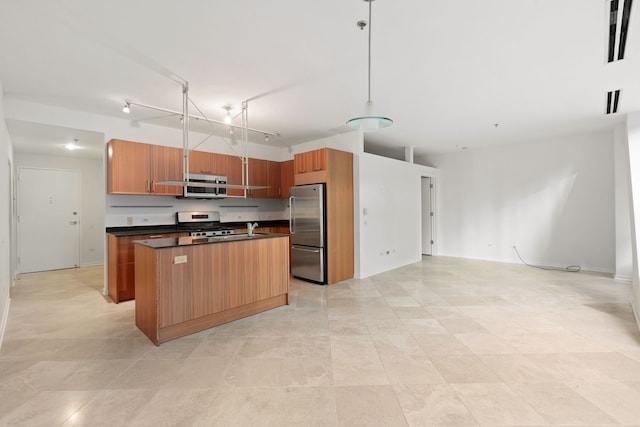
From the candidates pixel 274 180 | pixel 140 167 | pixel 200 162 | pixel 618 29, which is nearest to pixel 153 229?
pixel 140 167

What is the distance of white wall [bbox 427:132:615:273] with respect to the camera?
220 inches

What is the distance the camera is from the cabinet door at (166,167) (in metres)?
4.58

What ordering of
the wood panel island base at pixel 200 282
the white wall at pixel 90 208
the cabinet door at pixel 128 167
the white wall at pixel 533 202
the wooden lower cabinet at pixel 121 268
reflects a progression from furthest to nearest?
the white wall at pixel 90 208, the white wall at pixel 533 202, the cabinet door at pixel 128 167, the wooden lower cabinet at pixel 121 268, the wood panel island base at pixel 200 282

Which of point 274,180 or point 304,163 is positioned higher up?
point 304,163

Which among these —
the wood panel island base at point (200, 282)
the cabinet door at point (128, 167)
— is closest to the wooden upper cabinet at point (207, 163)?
the cabinet door at point (128, 167)

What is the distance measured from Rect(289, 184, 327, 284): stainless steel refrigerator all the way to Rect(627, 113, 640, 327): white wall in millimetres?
3779

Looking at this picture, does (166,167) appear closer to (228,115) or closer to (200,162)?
(200,162)

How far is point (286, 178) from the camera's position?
20.1 ft

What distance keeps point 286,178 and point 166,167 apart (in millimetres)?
2243

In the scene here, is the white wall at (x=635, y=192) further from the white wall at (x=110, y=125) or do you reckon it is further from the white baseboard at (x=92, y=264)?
the white baseboard at (x=92, y=264)

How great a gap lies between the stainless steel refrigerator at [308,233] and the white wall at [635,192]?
3779 millimetres

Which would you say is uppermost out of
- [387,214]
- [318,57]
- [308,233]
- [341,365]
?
[318,57]

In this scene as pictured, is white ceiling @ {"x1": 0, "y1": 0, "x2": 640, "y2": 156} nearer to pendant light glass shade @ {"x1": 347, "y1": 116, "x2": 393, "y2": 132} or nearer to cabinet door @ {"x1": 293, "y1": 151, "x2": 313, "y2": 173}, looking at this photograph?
pendant light glass shade @ {"x1": 347, "y1": 116, "x2": 393, "y2": 132}

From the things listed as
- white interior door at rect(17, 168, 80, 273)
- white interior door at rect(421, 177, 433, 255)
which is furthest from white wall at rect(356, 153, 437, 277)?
white interior door at rect(17, 168, 80, 273)
